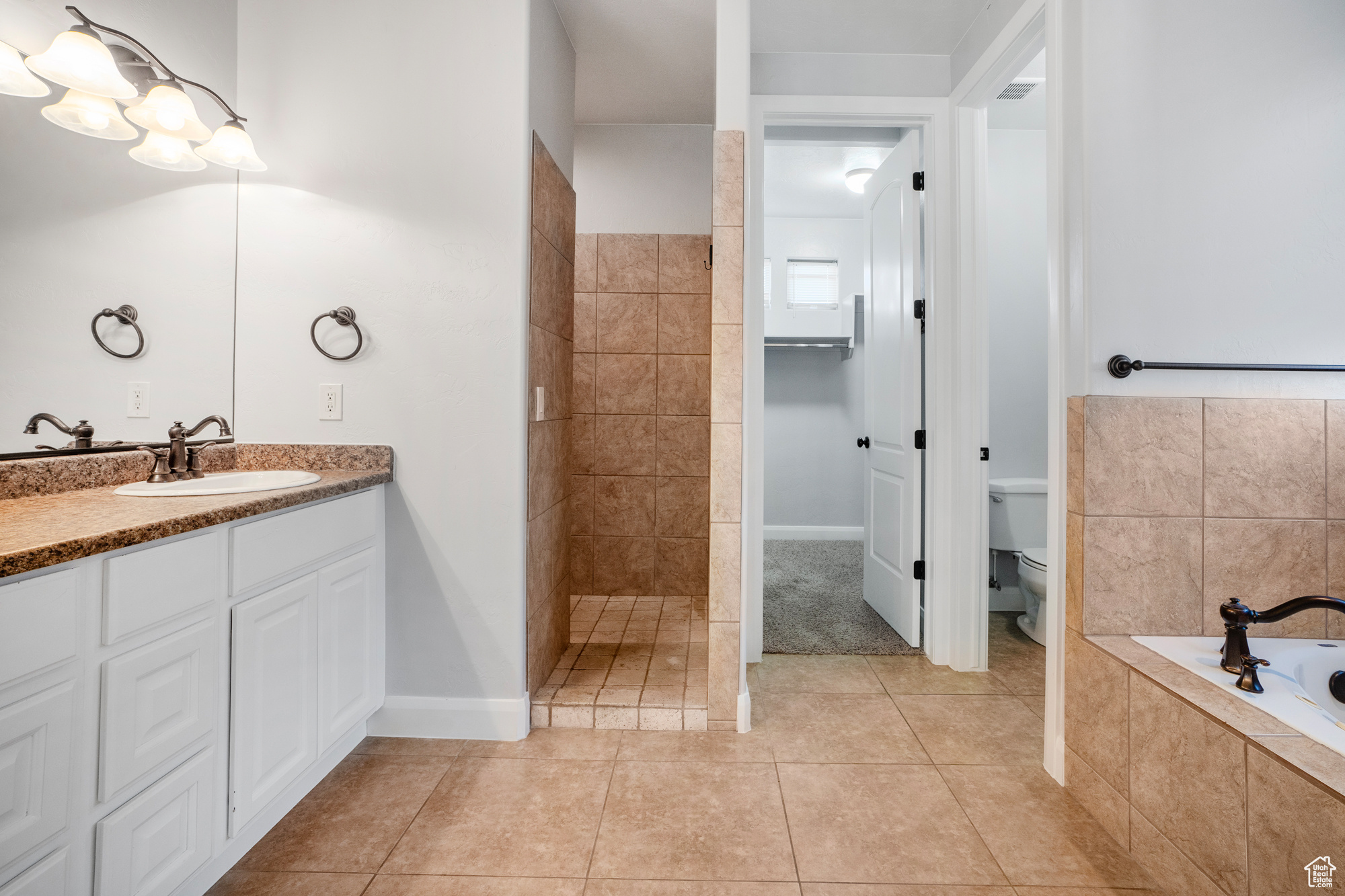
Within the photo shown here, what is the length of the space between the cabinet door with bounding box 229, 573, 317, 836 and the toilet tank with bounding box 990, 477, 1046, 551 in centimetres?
286

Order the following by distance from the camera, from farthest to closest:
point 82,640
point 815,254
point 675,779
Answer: point 815,254 → point 675,779 → point 82,640

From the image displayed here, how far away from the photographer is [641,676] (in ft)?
7.43

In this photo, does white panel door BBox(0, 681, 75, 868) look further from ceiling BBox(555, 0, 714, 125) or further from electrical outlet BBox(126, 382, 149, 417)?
ceiling BBox(555, 0, 714, 125)

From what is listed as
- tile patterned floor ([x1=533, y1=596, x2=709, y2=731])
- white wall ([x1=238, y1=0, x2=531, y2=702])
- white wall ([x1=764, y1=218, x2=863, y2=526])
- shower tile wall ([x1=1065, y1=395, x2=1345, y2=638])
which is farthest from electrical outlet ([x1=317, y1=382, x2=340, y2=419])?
white wall ([x1=764, y1=218, x2=863, y2=526])

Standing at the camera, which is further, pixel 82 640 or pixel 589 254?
pixel 589 254

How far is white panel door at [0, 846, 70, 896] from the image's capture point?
0.89m

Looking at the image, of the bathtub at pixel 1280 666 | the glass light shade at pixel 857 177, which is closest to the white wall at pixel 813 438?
the glass light shade at pixel 857 177

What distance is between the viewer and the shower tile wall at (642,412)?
11.0ft

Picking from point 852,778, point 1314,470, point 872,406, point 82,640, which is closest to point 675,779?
point 852,778

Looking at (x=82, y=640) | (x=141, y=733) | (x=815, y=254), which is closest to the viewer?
(x=82, y=640)

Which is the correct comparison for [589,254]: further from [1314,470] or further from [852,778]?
[1314,470]

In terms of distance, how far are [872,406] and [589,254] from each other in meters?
1.67

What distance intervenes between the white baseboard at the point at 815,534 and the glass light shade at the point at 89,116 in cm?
450

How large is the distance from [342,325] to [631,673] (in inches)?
59.3
